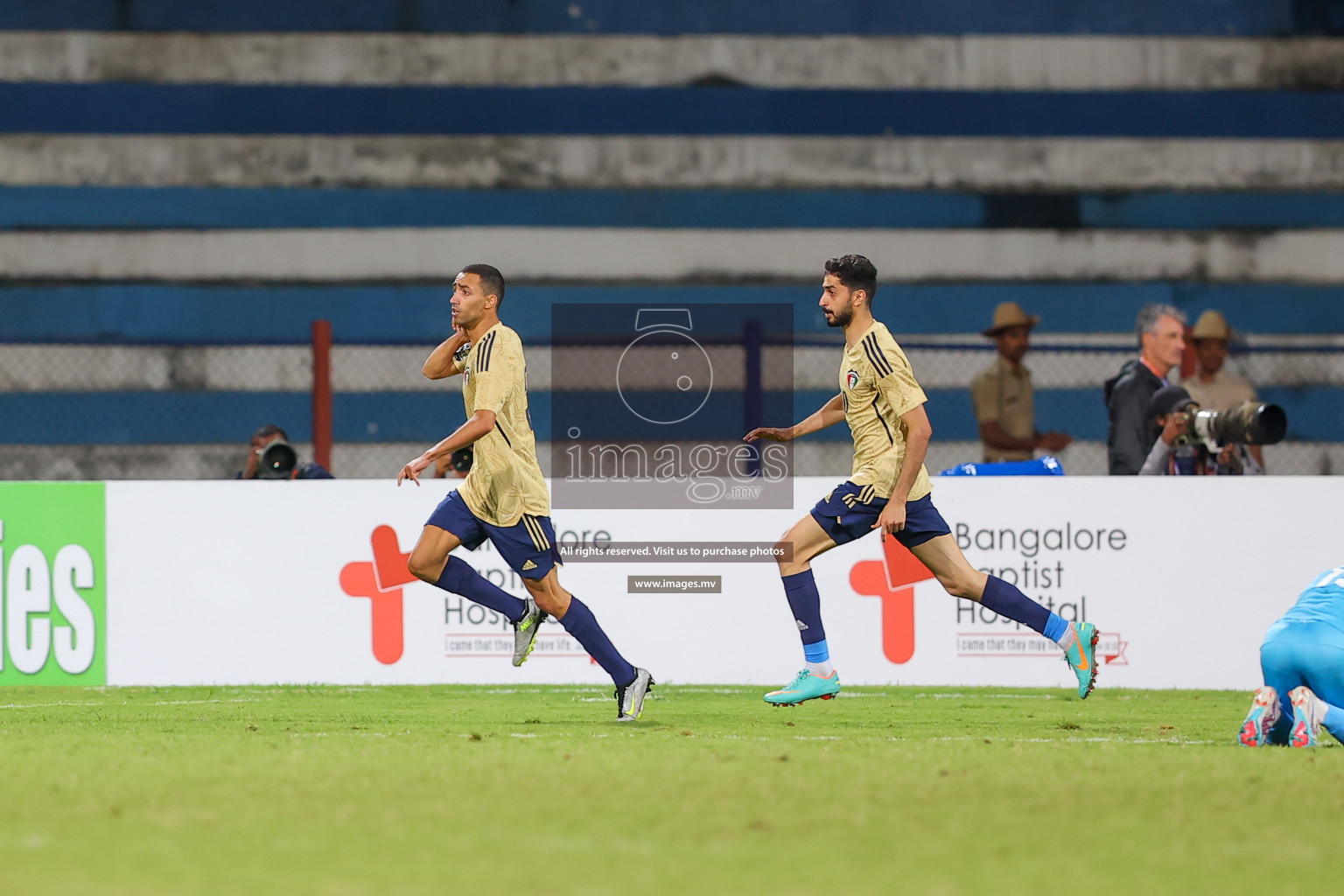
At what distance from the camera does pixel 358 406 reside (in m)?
15.7

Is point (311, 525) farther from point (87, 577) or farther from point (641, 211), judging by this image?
point (641, 211)

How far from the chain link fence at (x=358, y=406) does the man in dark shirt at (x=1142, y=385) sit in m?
3.42

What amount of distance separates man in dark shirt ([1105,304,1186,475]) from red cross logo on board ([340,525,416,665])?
4.46 m

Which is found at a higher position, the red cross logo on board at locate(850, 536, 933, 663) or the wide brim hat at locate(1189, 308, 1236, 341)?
the wide brim hat at locate(1189, 308, 1236, 341)

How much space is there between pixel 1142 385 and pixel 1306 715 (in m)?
4.07

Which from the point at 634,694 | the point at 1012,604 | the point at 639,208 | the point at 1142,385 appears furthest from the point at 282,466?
the point at 639,208

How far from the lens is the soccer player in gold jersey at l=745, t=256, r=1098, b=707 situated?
8.05 metres

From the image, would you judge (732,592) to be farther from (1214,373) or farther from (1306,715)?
(1214,373)

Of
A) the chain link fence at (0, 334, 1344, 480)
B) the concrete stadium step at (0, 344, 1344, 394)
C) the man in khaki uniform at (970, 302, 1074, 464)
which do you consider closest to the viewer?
the man in khaki uniform at (970, 302, 1074, 464)

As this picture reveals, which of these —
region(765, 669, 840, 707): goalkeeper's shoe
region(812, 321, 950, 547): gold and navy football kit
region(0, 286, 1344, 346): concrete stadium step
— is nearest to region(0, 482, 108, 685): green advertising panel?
region(765, 669, 840, 707): goalkeeper's shoe

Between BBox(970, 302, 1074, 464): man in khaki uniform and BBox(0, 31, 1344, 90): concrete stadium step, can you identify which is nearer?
BBox(970, 302, 1074, 464): man in khaki uniform

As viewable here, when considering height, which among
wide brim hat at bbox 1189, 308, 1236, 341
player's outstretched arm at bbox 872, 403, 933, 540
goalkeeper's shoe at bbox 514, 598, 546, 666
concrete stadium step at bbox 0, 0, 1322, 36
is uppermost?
concrete stadium step at bbox 0, 0, 1322, 36

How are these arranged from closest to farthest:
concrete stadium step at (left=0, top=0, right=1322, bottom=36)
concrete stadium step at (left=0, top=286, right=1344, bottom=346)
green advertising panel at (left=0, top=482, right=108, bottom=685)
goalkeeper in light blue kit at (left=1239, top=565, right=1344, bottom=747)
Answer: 1. goalkeeper in light blue kit at (left=1239, top=565, right=1344, bottom=747)
2. green advertising panel at (left=0, top=482, right=108, bottom=685)
3. concrete stadium step at (left=0, top=286, right=1344, bottom=346)
4. concrete stadium step at (left=0, top=0, right=1322, bottom=36)

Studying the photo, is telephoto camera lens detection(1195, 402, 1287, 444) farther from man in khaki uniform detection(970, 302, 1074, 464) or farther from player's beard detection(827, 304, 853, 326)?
player's beard detection(827, 304, 853, 326)
